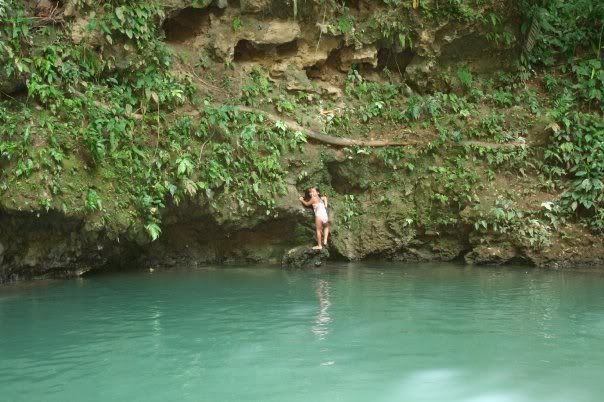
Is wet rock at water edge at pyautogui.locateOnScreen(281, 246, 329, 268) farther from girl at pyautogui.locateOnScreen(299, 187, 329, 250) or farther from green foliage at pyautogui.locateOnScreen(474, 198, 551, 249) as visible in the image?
green foliage at pyautogui.locateOnScreen(474, 198, 551, 249)

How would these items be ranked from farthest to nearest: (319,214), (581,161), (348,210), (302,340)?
(348,210), (581,161), (319,214), (302,340)

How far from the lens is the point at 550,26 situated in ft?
51.6

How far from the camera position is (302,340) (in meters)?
6.34

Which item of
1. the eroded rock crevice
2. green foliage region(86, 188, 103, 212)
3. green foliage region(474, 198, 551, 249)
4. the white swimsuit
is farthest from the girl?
the eroded rock crevice

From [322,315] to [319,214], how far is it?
5258mm

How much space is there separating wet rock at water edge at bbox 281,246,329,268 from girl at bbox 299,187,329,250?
147 mm

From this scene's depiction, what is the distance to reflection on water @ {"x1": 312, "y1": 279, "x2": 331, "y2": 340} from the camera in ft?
22.0

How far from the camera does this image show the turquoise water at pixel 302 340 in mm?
4891

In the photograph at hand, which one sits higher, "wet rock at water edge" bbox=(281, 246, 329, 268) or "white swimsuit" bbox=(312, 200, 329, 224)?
"white swimsuit" bbox=(312, 200, 329, 224)

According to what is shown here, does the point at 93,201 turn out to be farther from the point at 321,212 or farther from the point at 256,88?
the point at 256,88

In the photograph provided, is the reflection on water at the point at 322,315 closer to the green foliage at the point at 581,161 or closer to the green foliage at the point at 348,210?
the green foliage at the point at 348,210

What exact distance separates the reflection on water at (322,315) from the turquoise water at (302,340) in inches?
1.0

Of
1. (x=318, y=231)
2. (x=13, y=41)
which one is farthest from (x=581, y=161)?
(x=13, y=41)

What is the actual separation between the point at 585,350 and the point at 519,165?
849cm
